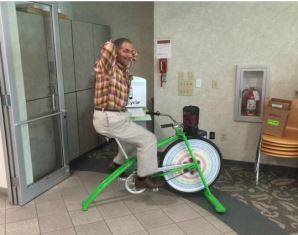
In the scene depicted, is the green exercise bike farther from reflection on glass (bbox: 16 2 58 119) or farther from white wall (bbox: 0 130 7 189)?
reflection on glass (bbox: 16 2 58 119)

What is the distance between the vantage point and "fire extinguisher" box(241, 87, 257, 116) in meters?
3.52

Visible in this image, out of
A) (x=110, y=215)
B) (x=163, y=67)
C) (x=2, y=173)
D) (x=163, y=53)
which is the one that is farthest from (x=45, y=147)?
(x=163, y=53)

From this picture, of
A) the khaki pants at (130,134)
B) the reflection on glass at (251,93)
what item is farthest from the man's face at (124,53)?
the reflection on glass at (251,93)

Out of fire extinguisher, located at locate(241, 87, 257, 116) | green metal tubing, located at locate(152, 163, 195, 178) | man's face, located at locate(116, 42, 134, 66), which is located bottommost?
green metal tubing, located at locate(152, 163, 195, 178)

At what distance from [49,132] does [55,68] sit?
28.3 inches

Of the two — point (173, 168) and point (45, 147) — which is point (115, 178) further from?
point (45, 147)

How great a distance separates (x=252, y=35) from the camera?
3.33m

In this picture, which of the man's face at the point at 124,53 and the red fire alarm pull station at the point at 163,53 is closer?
the man's face at the point at 124,53

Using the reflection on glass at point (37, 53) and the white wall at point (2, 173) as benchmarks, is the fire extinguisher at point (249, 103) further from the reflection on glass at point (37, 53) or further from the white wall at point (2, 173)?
the white wall at point (2, 173)

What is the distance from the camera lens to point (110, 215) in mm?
2617

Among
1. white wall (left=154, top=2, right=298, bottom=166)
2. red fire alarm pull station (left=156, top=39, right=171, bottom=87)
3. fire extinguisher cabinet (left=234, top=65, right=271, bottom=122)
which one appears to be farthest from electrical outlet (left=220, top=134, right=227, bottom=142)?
red fire alarm pull station (left=156, top=39, right=171, bottom=87)

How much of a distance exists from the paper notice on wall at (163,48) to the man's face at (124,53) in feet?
4.16

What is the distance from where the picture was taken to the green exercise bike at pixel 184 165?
9.12 feet

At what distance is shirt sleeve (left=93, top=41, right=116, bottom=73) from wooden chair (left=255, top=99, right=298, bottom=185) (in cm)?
184
